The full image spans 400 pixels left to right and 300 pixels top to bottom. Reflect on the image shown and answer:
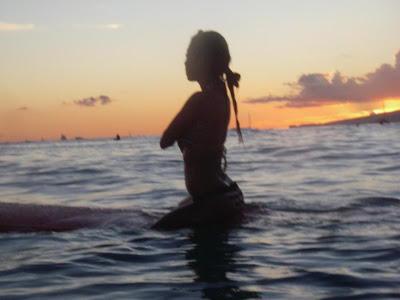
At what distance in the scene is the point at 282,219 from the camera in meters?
5.93

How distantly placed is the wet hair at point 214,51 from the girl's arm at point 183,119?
0.32m

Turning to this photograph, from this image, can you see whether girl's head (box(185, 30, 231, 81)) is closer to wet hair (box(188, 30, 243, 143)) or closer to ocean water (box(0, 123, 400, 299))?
wet hair (box(188, 30, 243, 143))

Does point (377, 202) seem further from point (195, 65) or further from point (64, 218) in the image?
point (64, 218)

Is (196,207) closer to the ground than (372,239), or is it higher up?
higher up

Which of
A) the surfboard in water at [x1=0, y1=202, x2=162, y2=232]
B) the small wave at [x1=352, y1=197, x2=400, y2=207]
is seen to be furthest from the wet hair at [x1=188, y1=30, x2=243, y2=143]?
the small wave at [x1=352, y1=197, x2=400, y2=207]

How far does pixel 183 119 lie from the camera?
5090 millimetres

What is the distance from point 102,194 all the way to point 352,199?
4344 mm

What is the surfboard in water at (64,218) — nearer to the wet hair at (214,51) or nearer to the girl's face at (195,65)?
the girl's face at (195,65)

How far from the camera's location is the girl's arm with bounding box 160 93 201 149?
507 centimetres

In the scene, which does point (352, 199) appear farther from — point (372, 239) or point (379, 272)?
point (379, 272)

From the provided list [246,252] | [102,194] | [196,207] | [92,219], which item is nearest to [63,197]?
[102,194]

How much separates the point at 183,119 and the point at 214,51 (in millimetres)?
708

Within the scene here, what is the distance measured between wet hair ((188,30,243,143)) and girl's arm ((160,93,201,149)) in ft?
1.05

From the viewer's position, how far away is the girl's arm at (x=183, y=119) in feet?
16.6
